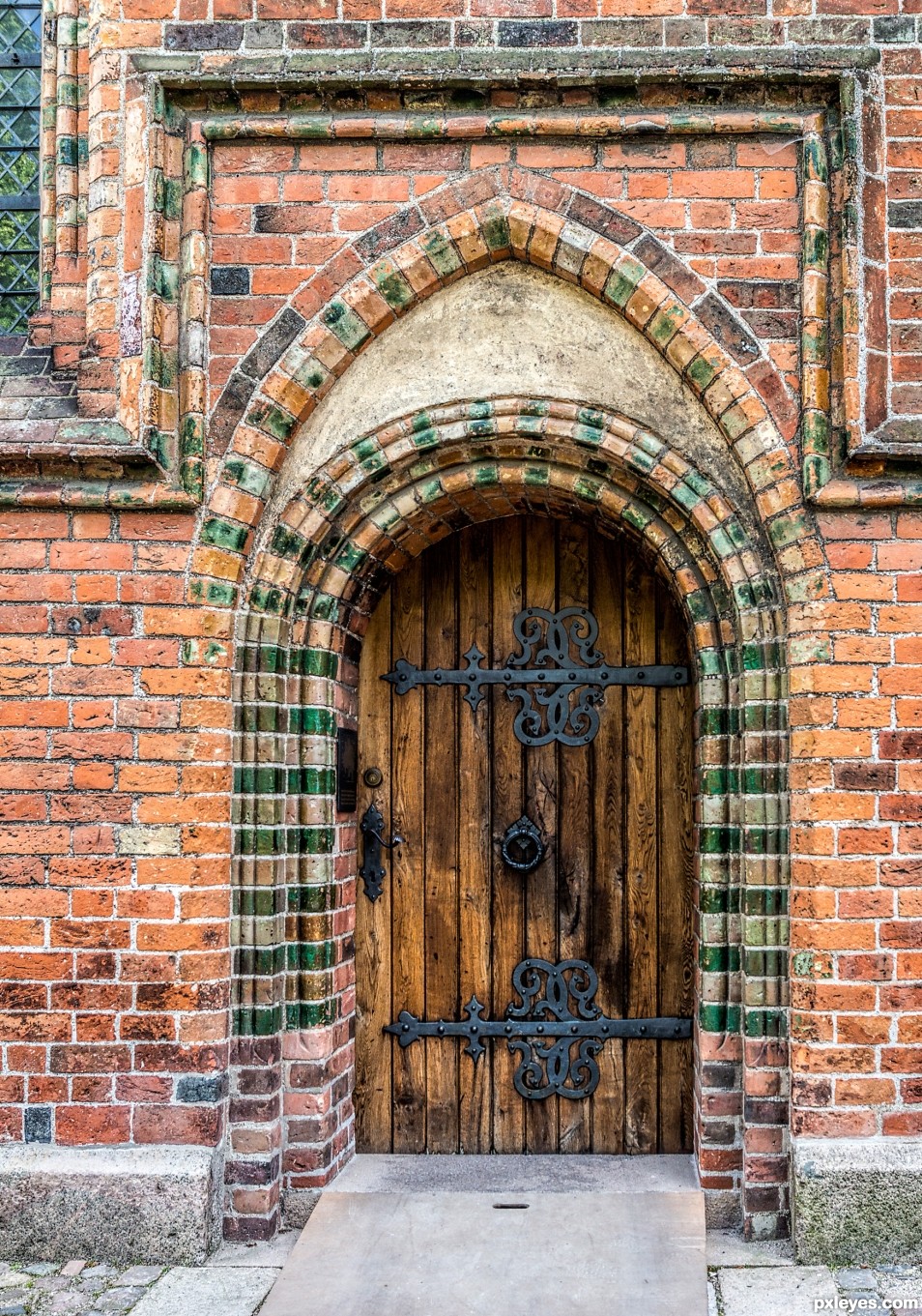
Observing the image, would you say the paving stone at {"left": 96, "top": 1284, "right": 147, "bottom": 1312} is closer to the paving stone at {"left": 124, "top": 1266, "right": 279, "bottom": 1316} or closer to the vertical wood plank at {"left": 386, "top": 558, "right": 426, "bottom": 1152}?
the paving stone at {"left": 124, "top": 1266, "right": 279, "bottom": 1316}

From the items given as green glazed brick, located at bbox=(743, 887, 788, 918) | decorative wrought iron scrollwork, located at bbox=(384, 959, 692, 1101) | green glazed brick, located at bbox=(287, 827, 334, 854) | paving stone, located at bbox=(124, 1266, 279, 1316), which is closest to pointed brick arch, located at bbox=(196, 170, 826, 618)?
green glazed brick, located at bbox=(287, 827, 334, 854)

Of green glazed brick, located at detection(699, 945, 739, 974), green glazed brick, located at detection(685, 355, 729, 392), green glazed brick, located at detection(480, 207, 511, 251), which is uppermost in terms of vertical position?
green glazed brick, located at detection(480, 207, 511, 251)

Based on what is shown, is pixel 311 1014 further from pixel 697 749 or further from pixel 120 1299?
pixel 697 749

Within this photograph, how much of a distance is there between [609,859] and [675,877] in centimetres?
24

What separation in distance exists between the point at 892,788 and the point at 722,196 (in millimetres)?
1906

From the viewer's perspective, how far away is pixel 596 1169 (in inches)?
157

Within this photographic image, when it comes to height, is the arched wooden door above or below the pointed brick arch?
below

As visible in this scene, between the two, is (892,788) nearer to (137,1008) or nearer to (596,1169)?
(596,1169)

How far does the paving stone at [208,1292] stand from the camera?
325 centimetres

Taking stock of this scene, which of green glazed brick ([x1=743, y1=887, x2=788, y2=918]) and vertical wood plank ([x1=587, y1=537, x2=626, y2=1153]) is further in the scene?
vertical wood plank ([x1=587, y1=537, x2=626, y2=1153])

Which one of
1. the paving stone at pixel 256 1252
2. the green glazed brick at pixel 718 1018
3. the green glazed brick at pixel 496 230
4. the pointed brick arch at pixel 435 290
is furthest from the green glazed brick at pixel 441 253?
the paving stone at pixel 256 1252

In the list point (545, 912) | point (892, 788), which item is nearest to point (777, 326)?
point (892, 788)

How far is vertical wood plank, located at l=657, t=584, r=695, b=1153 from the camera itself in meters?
4.15

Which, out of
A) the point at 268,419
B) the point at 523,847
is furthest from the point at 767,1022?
the point at 268,419
